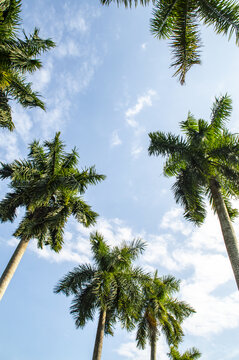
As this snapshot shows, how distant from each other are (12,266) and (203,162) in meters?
10.3

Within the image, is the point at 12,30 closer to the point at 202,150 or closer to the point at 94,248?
the point at 202,150

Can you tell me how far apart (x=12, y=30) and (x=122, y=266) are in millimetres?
14306

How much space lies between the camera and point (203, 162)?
11117 mm

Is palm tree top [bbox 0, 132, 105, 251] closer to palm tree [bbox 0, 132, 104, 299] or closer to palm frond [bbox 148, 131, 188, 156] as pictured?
palm tree [bbox 0, 132, 104, 299]

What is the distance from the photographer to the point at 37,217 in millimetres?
13133

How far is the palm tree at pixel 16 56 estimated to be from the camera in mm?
8203

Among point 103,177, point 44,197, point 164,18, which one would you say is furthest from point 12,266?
point 164,18

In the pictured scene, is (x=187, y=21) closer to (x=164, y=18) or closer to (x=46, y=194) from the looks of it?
(x=164, y=18)

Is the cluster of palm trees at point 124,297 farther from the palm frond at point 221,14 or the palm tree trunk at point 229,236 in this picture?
the palm frond at point 221,14

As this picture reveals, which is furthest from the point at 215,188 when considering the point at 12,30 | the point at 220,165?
the point at 12,30

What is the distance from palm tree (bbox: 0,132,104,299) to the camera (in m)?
12.4

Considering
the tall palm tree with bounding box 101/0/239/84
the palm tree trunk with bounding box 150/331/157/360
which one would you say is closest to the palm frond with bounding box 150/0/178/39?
the tall palm tree with bounding box 101/0/239/84

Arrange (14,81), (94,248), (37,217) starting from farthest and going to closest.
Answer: (94,248), (37,217), (14,81)

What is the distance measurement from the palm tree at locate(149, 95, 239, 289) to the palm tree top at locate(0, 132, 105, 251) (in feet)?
13.6
